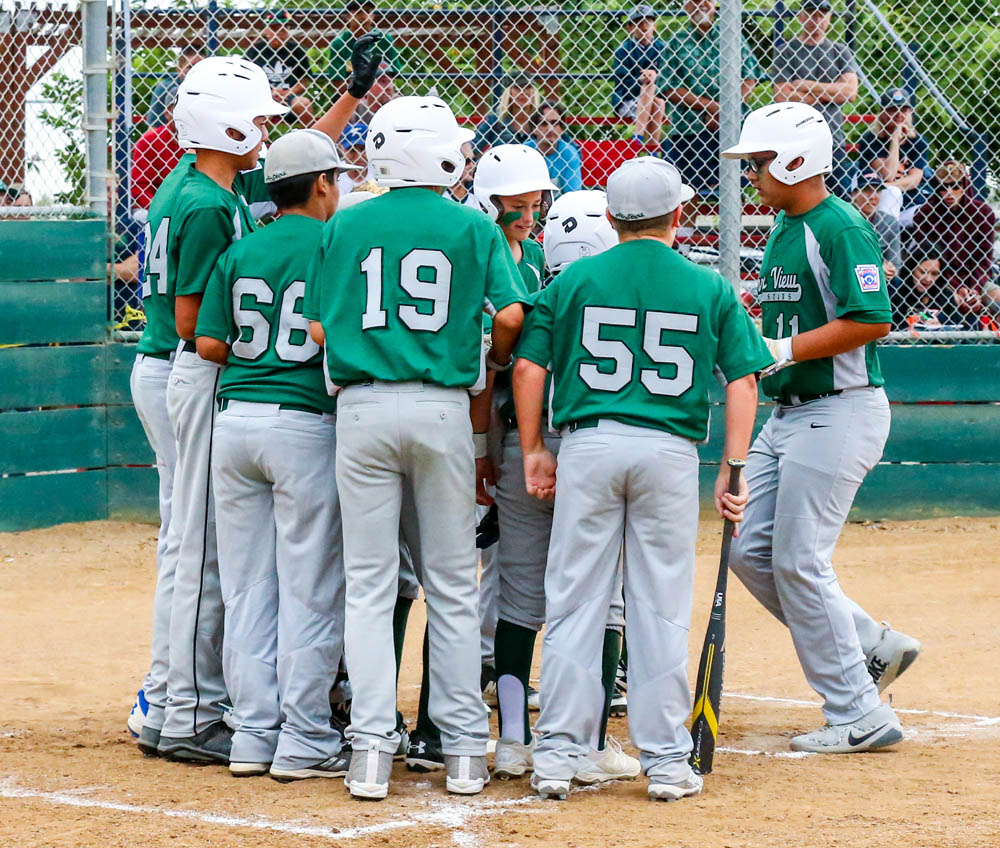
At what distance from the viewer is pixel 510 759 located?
15.4ft

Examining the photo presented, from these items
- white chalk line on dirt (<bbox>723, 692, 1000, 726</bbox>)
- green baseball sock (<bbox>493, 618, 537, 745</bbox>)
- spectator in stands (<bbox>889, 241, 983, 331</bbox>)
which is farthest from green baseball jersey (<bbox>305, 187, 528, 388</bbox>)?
spectator in stands (<bbox>889, 241, 983, 331</bbox>)

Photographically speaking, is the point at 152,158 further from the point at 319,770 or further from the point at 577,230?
the point at 319,770

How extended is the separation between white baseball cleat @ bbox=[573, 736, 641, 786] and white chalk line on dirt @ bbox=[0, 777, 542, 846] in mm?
263

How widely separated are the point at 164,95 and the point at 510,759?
646 centimetres

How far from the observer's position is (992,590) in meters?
8.16

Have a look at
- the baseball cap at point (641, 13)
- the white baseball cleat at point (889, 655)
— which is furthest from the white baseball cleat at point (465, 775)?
the baseball cap at point (641, 13)

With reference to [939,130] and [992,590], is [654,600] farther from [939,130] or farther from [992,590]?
[939,130]

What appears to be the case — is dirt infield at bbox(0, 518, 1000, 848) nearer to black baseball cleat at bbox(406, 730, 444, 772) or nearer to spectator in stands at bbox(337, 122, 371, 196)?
black baseball cleat at bbox(406, 730, 444, 772)

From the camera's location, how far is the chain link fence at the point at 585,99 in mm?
9516

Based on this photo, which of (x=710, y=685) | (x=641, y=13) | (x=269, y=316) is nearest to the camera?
(x=269, y=316)

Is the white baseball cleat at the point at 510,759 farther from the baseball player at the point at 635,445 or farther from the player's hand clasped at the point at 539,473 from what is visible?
the player's hand clasped at the point at 539,473

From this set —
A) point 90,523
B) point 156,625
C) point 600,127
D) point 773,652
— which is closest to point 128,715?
point 156,625

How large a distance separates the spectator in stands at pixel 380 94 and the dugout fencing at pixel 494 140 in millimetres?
21

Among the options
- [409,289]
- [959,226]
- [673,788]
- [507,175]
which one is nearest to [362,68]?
[507,175]
